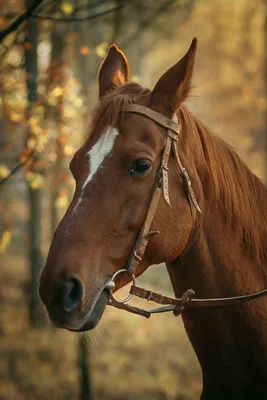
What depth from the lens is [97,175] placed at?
298 centimetres

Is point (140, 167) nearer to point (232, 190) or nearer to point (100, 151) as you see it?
point (100, 151)

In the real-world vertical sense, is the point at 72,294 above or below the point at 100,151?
below

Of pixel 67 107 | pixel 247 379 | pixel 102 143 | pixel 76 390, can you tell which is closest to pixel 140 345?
pixel 76 390

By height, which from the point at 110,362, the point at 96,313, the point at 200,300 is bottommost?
the point at 110,362

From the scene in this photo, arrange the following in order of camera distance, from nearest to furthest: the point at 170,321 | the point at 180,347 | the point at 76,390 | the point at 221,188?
the point at 221,188
the point at 76,390
the point at 180,347
the point at 170,321

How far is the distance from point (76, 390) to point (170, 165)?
5983 mm

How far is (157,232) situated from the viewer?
3.13 metres

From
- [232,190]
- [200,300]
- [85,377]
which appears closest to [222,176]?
[232,190]

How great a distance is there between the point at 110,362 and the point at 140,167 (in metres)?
6.99

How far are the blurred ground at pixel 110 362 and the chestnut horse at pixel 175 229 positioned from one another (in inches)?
146

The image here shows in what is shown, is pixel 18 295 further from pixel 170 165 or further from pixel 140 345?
pixel 170 165

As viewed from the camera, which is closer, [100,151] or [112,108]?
[100,151]

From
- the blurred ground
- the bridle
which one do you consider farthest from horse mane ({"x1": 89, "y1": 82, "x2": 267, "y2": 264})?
the blurred ground

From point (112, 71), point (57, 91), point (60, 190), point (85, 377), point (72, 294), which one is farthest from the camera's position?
point (60, 190)
